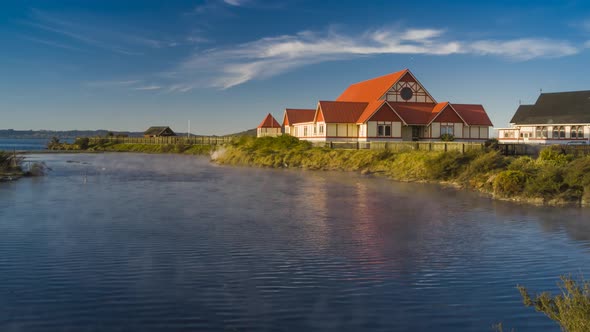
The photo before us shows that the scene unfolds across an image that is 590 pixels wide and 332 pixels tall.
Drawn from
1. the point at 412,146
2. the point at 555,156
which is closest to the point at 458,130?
the point at 412,146

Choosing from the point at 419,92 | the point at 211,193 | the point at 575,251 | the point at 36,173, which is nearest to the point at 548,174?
the point at 575,251

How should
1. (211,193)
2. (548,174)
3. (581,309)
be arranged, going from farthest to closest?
(211,193)
(548,174)
(581,309)

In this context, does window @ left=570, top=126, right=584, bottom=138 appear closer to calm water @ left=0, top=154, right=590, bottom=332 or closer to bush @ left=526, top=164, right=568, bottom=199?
bush @ left=526, top=164, right=568, bottom=199

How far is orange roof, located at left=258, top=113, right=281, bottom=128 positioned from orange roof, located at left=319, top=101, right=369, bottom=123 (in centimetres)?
2299

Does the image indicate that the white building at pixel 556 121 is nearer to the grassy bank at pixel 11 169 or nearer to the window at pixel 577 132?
the window at pixel 577 132

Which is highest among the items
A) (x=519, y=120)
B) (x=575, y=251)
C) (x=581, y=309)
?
(x=519, y=120)

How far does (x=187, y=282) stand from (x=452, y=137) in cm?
5155

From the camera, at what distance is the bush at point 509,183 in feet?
84.2

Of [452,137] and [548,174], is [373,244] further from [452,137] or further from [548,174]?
[452,137]

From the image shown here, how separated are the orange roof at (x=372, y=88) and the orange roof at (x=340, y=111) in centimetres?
326

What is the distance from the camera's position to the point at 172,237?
15.4m

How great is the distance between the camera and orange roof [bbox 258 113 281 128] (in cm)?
8281

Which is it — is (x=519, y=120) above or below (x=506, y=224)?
above

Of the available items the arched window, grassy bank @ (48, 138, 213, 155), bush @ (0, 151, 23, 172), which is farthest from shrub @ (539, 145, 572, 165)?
grassy bank @ (48, 138, 213, 155)
